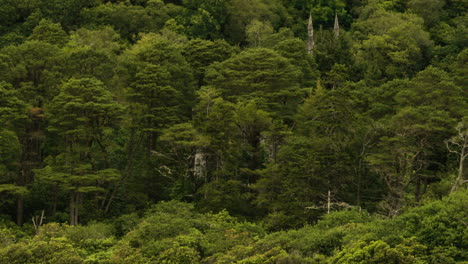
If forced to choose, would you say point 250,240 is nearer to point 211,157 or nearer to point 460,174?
point 211,157

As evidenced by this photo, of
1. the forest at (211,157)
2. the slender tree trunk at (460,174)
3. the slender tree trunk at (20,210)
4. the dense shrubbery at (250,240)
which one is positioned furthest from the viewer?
the slender tree trunk at (20,210)

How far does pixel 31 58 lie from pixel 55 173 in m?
8.63

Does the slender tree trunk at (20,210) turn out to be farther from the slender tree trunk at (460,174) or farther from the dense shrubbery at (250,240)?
the slender tree trunk at (460,174)

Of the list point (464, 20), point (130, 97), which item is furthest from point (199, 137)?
point (464, 20)

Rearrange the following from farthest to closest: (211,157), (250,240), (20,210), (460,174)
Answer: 1. (211,157)
2. (20,210)
3. (460,174)
4. (250,240)

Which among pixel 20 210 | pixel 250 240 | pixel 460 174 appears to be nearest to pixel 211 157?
pixel 250 240

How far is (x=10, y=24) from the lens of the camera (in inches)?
2714

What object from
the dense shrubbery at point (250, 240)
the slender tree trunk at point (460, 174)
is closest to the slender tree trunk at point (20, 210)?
the dense shrubbery at point (250, 240)

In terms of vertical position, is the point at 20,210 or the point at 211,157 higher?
the point at 211,157

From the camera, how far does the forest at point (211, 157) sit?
34250 mm

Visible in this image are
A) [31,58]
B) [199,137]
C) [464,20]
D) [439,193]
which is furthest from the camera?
[464,20]

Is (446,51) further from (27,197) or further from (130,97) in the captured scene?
(27,197)

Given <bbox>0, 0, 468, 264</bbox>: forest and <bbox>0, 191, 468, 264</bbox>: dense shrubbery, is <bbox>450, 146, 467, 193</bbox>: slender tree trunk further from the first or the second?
<bbox>0, 191, 468, 264</bbox>: dense shrubbery

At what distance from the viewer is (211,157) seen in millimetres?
44188
